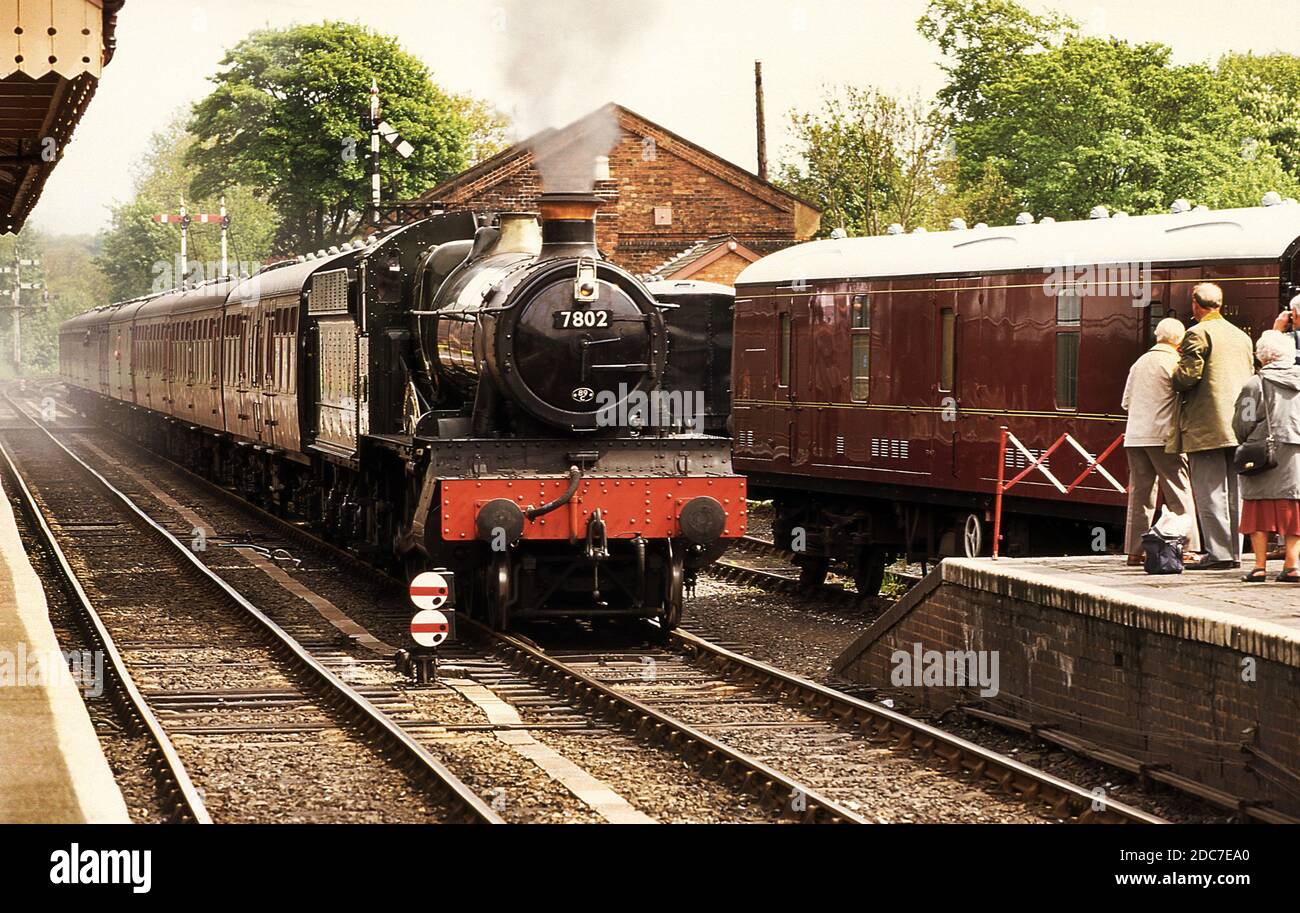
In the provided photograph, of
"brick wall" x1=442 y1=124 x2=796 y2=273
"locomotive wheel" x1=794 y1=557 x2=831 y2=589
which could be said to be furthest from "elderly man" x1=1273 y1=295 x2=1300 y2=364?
"brick wall" x1=442 y1=124 x2=796 y2=273

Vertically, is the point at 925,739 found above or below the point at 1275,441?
below

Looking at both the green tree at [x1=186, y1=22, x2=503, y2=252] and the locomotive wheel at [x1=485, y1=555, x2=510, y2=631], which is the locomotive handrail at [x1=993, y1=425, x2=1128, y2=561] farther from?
the green tree at [x1=186, y1=22, x2=503, y2=252]

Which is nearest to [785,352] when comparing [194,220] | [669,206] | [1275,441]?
[1275,441]

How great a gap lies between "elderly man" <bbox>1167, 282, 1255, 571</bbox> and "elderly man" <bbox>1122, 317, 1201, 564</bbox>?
0.36ft

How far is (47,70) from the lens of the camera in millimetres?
10156

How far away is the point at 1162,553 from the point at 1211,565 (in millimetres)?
447

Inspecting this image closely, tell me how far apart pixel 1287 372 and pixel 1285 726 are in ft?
8.37

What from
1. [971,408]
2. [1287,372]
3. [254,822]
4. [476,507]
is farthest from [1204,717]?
[971,408]

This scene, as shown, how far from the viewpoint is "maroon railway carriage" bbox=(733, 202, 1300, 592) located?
46.9 feet

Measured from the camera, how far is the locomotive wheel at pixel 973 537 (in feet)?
53.1

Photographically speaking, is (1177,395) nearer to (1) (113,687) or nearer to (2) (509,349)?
(2) (509,349)

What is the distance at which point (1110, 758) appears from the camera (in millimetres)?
9695

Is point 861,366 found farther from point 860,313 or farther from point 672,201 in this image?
point 672,201

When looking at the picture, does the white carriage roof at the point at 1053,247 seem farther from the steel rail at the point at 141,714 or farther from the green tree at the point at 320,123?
the green tree at the point at 320,123
